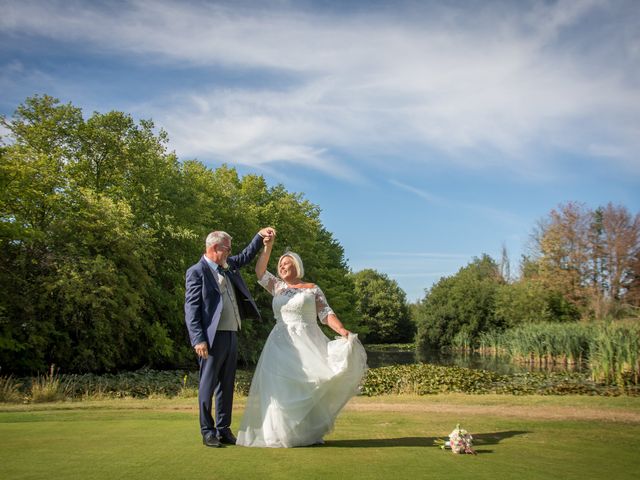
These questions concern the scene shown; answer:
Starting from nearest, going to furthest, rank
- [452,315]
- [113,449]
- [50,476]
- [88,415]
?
[50,476]
[113,449]
[88,415]
[452,315]

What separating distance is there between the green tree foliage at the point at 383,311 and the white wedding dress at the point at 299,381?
75.5 m

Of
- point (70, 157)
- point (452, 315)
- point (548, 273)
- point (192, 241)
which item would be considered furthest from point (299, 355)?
point (452, 315)

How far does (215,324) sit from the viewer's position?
6492mm

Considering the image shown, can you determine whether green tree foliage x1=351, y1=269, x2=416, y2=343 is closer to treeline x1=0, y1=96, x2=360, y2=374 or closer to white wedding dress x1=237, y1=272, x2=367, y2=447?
treeline x1=0, y1=96, x2=360, y2=374

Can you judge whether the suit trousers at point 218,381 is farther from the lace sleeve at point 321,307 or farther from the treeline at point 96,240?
the treeline at point 96,240

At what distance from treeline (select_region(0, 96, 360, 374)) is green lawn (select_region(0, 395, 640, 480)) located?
14.9 metres

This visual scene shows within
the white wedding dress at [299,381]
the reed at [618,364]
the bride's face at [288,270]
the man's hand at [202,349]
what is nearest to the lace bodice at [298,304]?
the white wedding dress at [299,381]

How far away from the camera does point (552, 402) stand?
13.4m

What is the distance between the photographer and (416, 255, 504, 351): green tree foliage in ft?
191

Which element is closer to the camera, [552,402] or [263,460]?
[263,460]

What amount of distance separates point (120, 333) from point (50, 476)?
21748 mm

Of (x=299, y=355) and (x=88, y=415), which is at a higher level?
(x=299, y=355)

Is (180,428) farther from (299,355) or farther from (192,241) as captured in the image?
(192,241)

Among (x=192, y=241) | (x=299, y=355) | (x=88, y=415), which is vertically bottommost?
(x=88, y=415)
